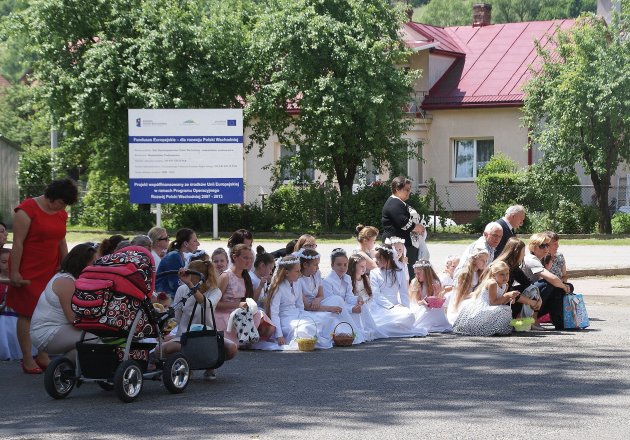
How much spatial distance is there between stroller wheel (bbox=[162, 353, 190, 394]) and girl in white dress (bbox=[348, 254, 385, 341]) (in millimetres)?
4684

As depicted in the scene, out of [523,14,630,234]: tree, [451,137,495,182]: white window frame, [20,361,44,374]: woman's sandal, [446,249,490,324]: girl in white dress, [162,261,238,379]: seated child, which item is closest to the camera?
[162,261,238,379]: seated child

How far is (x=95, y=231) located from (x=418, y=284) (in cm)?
2942

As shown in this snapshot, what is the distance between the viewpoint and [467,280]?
1577 centimetres

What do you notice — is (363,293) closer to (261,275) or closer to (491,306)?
(261,275)

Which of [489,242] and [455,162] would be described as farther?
[455,162]

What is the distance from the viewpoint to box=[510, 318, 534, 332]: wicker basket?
1534cm

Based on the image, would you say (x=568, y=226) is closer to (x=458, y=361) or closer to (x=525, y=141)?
(x=525, y=141)

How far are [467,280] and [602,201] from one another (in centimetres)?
2664

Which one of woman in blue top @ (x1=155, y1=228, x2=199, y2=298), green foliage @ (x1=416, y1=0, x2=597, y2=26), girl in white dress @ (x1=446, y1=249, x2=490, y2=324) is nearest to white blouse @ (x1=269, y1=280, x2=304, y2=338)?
woman in blue top @ (x1=155, y1=228, x2=199, y2=298)

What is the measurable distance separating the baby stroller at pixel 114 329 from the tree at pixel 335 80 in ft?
99.8

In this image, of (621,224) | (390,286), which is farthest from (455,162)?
(390,286)

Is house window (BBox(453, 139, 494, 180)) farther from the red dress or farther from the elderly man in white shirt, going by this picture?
the red dress

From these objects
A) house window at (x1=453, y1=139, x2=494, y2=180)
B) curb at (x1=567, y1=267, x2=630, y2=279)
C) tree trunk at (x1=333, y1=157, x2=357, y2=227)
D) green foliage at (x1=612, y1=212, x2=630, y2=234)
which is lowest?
curb at (x1=567, y1=267, x2=630, y2=279)

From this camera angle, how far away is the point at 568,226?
135 feet
